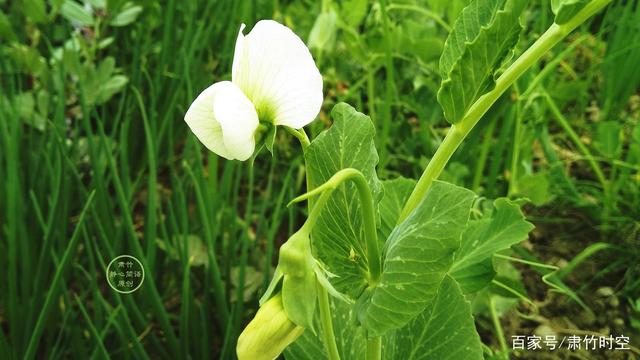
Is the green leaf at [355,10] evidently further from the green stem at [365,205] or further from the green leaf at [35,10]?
the green stem at [365,205]

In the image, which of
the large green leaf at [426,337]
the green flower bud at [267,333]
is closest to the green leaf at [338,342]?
the large green leaf at [426,337]

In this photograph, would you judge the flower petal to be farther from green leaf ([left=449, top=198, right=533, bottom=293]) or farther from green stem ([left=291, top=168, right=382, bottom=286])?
green leaf ([left=449, top=198, right=533, bottom=293])

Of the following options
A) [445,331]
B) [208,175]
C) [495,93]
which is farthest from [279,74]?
[208,175]

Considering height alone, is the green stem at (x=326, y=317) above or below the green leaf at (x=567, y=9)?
below
